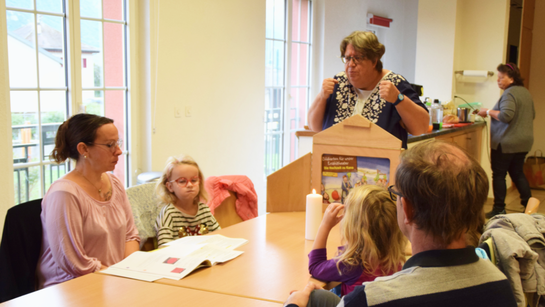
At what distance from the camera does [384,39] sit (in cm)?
792

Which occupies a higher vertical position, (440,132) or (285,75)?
(285,75)

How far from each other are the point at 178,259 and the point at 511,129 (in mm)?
4303

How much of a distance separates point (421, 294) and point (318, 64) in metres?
5.41

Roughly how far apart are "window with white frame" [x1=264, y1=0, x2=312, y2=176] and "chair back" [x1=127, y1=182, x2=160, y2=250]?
3180 mm

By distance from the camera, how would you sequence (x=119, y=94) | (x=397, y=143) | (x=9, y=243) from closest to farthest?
(x=9, y=243), (x=397, y=143), (x=119, y=94)

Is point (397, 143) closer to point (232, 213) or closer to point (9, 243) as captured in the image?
point (232, 213)

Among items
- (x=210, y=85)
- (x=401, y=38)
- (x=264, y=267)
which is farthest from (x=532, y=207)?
(x=401, y=38)

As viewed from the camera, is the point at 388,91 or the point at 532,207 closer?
the point at 532,207

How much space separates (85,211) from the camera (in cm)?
190

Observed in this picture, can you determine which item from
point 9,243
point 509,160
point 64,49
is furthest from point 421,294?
point 509,160

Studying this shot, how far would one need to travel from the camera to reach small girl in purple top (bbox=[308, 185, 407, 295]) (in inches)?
59.5

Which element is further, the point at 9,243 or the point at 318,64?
the point at 318,64

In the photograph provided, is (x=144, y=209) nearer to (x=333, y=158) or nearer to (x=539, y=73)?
(x=333, y=158)

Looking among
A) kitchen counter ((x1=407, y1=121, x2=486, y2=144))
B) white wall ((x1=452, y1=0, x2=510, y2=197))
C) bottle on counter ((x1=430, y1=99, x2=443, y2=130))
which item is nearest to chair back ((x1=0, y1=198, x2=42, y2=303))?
kitchen counter ((x1=407, y1=121, x2=486, y2=144))
